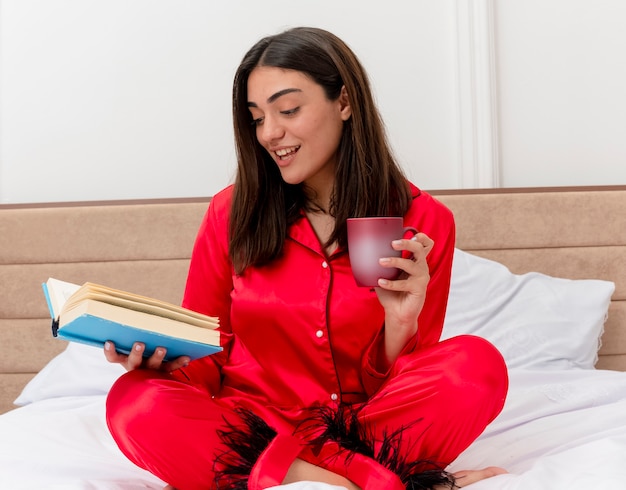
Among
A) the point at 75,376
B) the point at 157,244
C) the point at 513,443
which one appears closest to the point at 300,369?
the point at 513,443

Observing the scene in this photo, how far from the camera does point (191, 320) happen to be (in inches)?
50.8

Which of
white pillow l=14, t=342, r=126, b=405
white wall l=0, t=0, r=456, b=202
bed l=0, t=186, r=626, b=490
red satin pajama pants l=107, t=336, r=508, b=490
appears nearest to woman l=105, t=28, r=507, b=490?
red satin pajama pants l=107, t=336, r=508, b=490

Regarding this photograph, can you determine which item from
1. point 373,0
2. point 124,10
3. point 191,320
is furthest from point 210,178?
point 191,320

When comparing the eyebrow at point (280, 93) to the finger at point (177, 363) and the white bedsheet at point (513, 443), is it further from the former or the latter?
the white bedsheet at point (513, 443)

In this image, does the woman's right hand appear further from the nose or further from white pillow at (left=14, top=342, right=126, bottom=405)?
white pillow at (left=14, top=342, right=126, bottom=405)

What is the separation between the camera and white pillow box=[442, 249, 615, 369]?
2207 millimetres

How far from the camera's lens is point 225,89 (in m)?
2.68

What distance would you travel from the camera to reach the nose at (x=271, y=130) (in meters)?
1.58

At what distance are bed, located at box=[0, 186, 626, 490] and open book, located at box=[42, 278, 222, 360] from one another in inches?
15.6

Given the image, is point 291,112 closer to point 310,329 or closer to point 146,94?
point 310,329

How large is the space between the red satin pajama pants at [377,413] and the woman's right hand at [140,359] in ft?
0.05

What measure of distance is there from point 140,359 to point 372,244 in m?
0.44

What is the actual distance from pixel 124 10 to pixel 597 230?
68.4 inches

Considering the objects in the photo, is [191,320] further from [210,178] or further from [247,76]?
[210,178]
